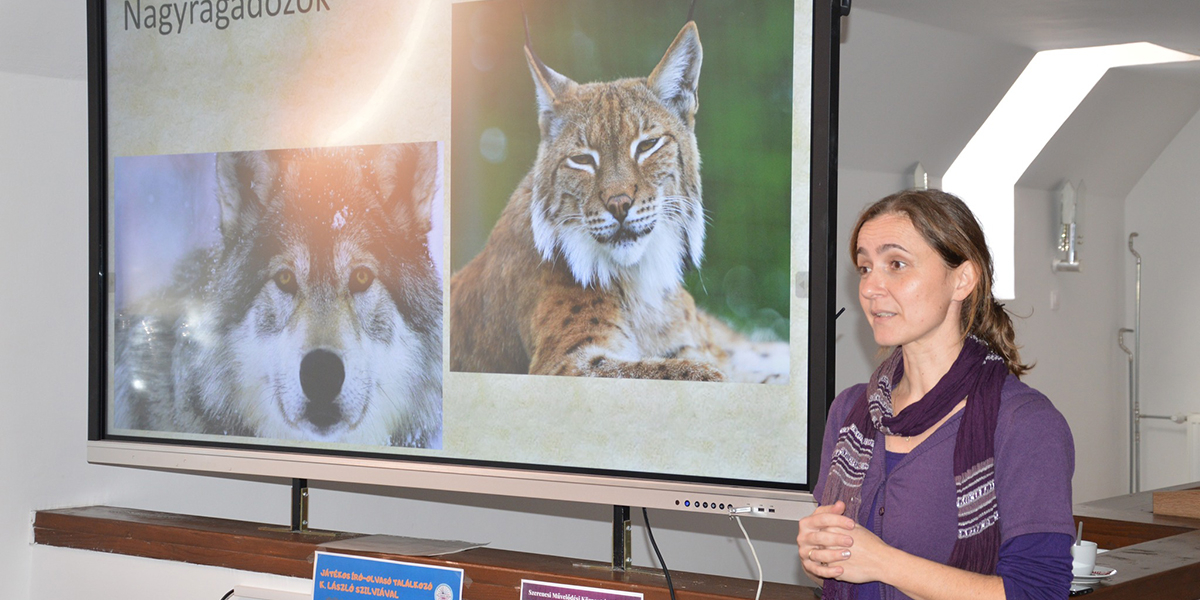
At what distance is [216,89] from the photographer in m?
2.35

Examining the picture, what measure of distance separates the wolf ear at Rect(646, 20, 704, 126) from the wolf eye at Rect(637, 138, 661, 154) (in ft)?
0.22

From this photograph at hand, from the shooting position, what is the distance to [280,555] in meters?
2.24

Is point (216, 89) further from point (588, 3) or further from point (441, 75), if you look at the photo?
point (588, 3)

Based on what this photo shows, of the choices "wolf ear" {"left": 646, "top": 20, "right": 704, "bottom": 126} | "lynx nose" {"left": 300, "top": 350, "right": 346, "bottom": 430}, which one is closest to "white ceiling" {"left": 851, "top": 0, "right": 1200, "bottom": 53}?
"wolf ear" {"left": 646, "top": 20, "right": 704, "bottom": 126}

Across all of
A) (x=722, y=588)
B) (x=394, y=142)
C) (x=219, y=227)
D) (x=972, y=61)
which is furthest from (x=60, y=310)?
(x=972, y=61)

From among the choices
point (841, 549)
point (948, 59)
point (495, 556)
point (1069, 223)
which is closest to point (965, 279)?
point (841, 549)

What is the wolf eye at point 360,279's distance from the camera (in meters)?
2.20

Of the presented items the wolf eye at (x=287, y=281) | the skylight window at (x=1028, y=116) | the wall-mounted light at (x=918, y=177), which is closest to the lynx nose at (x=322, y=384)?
the wolf eye at (x=287, y=281)

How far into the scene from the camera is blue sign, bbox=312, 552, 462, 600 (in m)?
2.03

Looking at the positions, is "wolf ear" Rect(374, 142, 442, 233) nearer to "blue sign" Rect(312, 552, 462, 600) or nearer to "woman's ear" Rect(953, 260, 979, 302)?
"blue sign" Rect(312, 552, 462, 600)

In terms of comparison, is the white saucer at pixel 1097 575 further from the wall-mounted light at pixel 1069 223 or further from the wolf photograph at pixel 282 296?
the wall-mounted light at pixel 1069 223

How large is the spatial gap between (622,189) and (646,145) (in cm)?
Answer: 9

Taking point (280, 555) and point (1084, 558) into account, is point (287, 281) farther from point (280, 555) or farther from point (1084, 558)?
point (1084, 558)

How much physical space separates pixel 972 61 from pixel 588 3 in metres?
2.76
